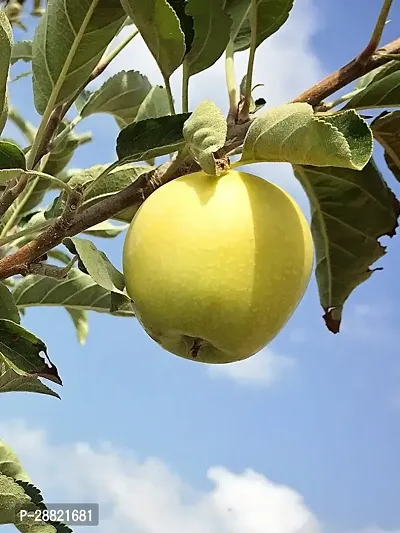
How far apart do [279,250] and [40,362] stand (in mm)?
311

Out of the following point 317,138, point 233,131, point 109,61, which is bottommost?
point 317,138

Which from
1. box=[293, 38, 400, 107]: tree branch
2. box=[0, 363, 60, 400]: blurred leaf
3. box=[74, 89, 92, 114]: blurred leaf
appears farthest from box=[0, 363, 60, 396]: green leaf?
box=[74, 89, 92, 114]: blurred leaf

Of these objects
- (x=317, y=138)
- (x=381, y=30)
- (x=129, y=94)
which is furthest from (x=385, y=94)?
(x=129, y=94)

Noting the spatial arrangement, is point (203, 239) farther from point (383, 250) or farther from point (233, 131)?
point (383, 250)

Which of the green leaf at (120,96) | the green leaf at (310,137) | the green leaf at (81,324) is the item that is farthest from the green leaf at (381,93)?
the green leaf at (81,324)

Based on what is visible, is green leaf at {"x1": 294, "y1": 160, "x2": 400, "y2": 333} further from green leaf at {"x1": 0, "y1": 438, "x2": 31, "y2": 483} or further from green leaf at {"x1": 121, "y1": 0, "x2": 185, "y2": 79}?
green leaf at {"x1": 0, "y1": 438, "x2": 31, "y2": 483}

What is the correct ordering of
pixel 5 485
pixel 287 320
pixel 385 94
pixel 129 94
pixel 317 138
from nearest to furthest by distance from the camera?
1. pixel 317 138
2. pixel 287 320
3. pixel 385 94
4. pixel 5 485
5. pixel 129 94

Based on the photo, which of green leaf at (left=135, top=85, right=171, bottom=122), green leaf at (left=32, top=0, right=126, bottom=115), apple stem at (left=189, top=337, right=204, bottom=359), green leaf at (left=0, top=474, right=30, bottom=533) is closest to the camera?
apple stem at (left=189, top=337, right=204, bottom=359)

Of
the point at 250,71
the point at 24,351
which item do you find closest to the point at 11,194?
the point at 24,351

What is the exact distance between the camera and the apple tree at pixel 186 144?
68 centimetres

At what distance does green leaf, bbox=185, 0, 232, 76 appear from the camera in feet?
2.88

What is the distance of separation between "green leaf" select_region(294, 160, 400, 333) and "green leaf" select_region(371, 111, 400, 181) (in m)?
0.03

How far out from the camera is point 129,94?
140 cm

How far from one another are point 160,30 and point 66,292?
0.71 m
